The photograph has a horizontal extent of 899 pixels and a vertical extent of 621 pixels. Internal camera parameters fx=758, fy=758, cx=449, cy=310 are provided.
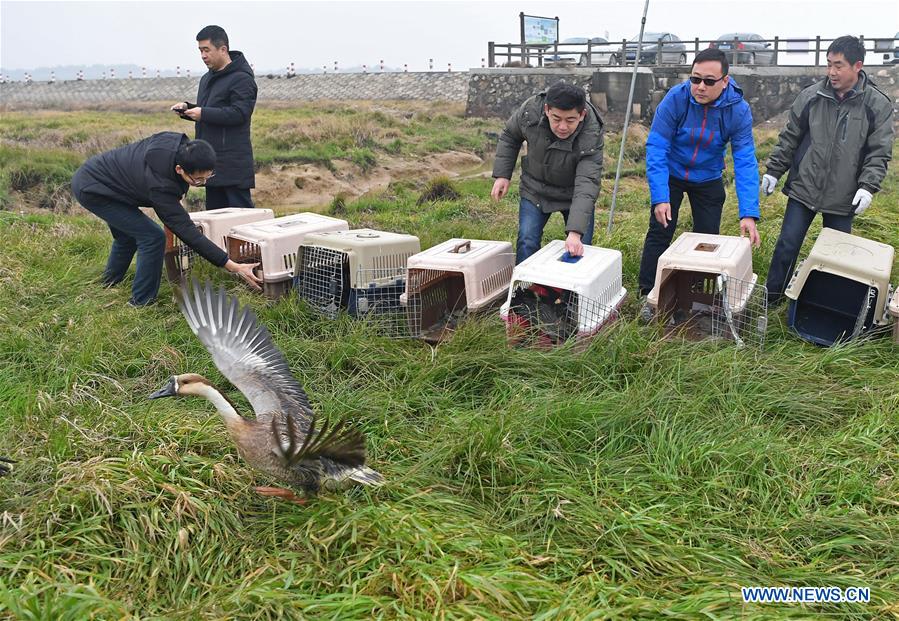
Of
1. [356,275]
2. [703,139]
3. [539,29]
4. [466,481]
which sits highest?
[539,29]

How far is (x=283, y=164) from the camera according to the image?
13.9 metres

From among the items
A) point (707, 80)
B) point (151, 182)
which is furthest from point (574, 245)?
point (151, 182)

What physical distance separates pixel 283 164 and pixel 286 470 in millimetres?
11936

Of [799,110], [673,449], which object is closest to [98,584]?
[673,449]

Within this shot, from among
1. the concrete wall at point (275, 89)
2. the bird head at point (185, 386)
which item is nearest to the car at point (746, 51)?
the concrete wall at point (275, 89)

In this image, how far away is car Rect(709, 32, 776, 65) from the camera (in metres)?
21.5

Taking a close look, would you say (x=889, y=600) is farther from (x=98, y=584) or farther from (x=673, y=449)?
(x=98, y=584)

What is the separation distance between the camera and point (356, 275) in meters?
4.46

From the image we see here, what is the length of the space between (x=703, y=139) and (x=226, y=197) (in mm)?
3585

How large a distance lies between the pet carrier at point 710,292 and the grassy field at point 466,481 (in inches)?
9.0

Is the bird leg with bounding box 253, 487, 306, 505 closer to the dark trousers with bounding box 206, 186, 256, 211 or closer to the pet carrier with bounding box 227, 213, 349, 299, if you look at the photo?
the pet carrier with bounding box 227, 213, 349, 299

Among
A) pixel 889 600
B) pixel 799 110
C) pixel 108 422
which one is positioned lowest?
pixel 889 600

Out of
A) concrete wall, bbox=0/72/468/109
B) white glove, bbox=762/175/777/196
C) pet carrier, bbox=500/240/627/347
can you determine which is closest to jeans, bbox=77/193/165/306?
pet carrier, bbox=500/240/627/347

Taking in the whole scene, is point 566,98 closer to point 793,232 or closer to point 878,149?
point 793,232
